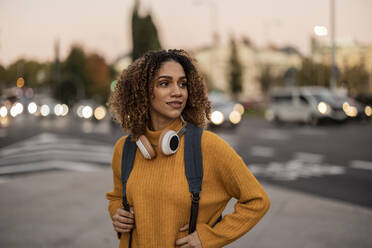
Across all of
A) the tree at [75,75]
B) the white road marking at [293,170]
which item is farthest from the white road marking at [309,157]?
the tree at [75,75]

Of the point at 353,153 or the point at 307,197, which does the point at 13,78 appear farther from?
the point at 353,153

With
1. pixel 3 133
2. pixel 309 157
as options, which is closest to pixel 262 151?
pixel 309 157

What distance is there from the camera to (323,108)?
1892 cm

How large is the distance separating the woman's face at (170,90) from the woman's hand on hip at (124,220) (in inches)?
18.9

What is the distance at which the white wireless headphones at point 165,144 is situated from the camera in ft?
5.36

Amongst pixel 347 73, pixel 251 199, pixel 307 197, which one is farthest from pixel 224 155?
pixel 347 73

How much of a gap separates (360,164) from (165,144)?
27.8 ft

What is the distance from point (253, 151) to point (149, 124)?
32.0 feet

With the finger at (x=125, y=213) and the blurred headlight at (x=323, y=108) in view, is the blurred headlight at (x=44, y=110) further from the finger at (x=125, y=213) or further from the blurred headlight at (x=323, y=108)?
the finger at (x=125, y=213)

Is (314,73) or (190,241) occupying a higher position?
(190,241)

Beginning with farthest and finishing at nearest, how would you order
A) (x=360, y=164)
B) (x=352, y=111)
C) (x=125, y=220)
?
(x=352, y=111) < (x=360, y=164) < (x=125, y=220)

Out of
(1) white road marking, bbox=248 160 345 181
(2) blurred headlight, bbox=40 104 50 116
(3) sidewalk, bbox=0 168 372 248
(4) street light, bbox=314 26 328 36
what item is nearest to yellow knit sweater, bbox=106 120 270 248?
(3) sidewalk, bbox=0 168 372 248

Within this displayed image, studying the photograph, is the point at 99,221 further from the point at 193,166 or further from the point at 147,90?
the point at 193,166

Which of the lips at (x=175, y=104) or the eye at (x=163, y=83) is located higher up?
the eye at (x=163, y=83)
